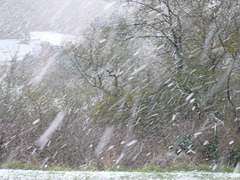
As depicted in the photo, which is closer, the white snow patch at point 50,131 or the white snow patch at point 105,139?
the white snow patch at point 105,139

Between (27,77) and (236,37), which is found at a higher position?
(27,77)

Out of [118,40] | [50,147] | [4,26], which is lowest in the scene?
[50,147]

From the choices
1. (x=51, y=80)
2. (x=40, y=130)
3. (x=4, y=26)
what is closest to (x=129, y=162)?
(x=40, y=130)

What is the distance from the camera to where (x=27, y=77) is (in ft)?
40.1

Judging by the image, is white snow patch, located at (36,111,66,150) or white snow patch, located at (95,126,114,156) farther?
white snow patch, located at (36,111,66,150)

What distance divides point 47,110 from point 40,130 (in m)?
0.74

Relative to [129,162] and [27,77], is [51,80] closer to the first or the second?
[27,77]

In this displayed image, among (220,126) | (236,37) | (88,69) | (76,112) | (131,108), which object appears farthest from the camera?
(88,69)

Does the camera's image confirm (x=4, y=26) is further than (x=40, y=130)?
Yes

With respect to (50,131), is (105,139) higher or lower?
lower

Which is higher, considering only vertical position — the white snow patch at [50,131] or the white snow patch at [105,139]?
the white snow patch at [50,131]

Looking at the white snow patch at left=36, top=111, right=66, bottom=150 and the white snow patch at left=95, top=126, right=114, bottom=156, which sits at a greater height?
the white snow patch at left=36, top=111, right=66, bottom=150

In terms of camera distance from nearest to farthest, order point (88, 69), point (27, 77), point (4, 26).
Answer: point (88, 69) → point (27, 77) → point (4, 26)

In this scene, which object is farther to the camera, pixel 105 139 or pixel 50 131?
pixel 50 131
